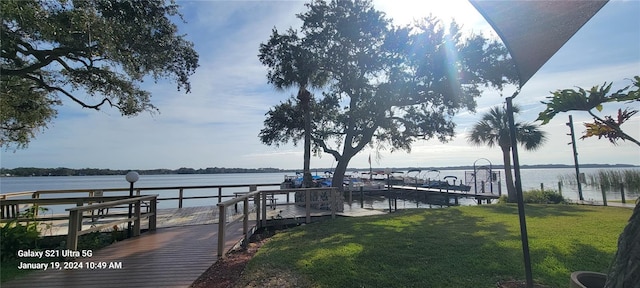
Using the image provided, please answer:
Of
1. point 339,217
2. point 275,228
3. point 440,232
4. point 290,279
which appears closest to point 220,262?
point 290,279

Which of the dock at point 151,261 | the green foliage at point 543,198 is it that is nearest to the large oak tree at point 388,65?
the green foliage at point 543,198

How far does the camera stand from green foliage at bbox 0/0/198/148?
5.49 metres

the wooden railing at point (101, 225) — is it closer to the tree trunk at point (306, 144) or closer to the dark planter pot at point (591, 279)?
the dark planter pot at point (591, 279)

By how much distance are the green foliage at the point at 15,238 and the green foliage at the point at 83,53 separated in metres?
2.99

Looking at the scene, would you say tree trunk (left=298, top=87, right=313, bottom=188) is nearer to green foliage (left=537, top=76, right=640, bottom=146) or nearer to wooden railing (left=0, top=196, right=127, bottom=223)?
wooden railing (left=0, top=196, right=127, bottom=223)

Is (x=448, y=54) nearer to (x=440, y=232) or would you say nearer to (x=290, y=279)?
(x=440, y=232)

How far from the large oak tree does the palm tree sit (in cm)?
145

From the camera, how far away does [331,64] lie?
15.2 m

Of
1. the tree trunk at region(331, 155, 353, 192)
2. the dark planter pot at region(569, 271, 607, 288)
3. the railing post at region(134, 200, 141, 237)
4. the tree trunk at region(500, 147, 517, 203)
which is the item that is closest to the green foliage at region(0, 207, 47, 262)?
the railing post at region(134, 200, 141, 237)

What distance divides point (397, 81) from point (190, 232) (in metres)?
10.7

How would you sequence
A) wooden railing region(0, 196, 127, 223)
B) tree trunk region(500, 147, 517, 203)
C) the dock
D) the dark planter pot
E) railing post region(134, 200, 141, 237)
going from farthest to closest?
tree trunk region(500, 147, 517, 203), railing post region(134, 200, 141, 237), wooden railing region(0, 196, 127, 223), the dock, the dark planter pot

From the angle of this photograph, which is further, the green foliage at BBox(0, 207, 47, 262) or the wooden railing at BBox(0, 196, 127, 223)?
the wooden railing at BBox(0, 196, 127, 223)

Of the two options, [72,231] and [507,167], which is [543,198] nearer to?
[507,167]

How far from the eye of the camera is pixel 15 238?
539 cm
